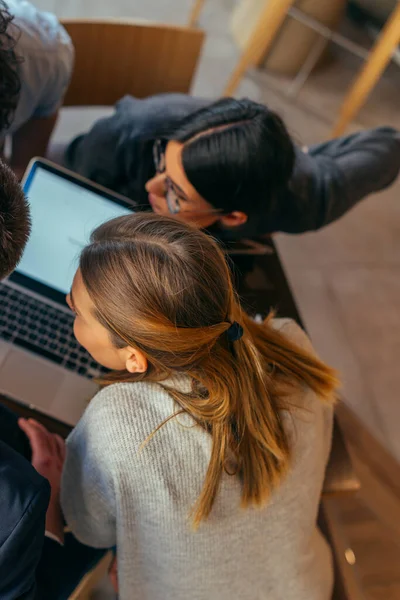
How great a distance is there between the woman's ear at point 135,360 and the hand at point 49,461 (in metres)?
0.23

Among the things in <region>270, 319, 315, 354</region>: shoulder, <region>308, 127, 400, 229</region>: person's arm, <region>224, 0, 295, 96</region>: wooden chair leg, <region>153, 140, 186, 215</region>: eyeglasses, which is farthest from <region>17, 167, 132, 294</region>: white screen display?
<region>224, 0, 295, 96</region>: wooden chair leg

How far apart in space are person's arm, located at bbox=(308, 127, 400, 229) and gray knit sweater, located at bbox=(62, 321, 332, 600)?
56 centimetres

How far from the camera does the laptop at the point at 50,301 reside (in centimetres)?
76

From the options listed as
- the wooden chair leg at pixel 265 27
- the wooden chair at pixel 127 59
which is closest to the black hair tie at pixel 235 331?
the wooden chair at pixel 127 59

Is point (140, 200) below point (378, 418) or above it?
above

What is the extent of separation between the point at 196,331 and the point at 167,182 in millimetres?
428

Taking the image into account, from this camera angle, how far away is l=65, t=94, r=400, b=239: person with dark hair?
834 millimetres

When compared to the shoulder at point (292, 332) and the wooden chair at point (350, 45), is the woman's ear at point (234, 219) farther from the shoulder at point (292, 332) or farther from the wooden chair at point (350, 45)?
the wooden chair at point (350, 45)

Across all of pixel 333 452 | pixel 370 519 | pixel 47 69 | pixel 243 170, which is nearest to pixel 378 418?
pixel 370 519

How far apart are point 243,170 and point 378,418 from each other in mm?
1176

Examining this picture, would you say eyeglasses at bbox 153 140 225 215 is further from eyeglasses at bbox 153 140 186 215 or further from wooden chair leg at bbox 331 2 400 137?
wooden chair leg at bbox 331 2 400 137

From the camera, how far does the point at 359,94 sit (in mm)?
2016

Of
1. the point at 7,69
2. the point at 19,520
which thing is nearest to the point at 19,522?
the point at 19,520

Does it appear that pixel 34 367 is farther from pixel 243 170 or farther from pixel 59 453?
pixel 243 170
